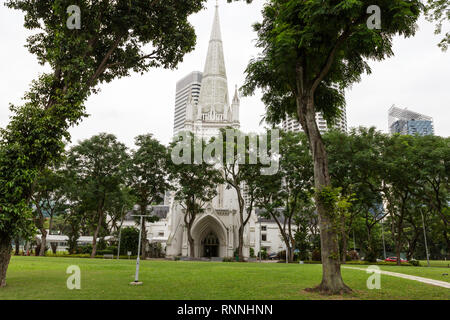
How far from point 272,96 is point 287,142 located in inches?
652

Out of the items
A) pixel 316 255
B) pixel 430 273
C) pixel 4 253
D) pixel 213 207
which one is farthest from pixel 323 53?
pixel 213 207

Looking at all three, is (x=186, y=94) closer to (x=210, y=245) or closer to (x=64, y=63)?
(x=210, y=245)

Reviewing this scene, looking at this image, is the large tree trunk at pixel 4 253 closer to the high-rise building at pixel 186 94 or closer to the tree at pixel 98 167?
the tree at pixel 98 167

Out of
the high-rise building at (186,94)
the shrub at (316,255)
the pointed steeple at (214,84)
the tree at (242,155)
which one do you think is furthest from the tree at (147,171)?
the high-rise building at (186,94)

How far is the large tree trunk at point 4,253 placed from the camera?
1065 cm

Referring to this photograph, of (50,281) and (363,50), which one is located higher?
(363,50)

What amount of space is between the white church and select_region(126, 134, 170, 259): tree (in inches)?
323

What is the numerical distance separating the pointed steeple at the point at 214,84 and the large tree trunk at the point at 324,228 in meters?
47.3

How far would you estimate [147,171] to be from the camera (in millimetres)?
35938

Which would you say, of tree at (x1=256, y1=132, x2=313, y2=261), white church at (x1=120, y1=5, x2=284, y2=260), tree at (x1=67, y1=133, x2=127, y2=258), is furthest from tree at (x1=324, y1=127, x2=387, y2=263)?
tree at (x1=67, y1=133, x2=127, y2=258)

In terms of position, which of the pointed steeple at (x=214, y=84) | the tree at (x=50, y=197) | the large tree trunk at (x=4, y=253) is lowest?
the large tree trunk at (x=4, y=253)

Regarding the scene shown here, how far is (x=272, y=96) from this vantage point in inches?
617
